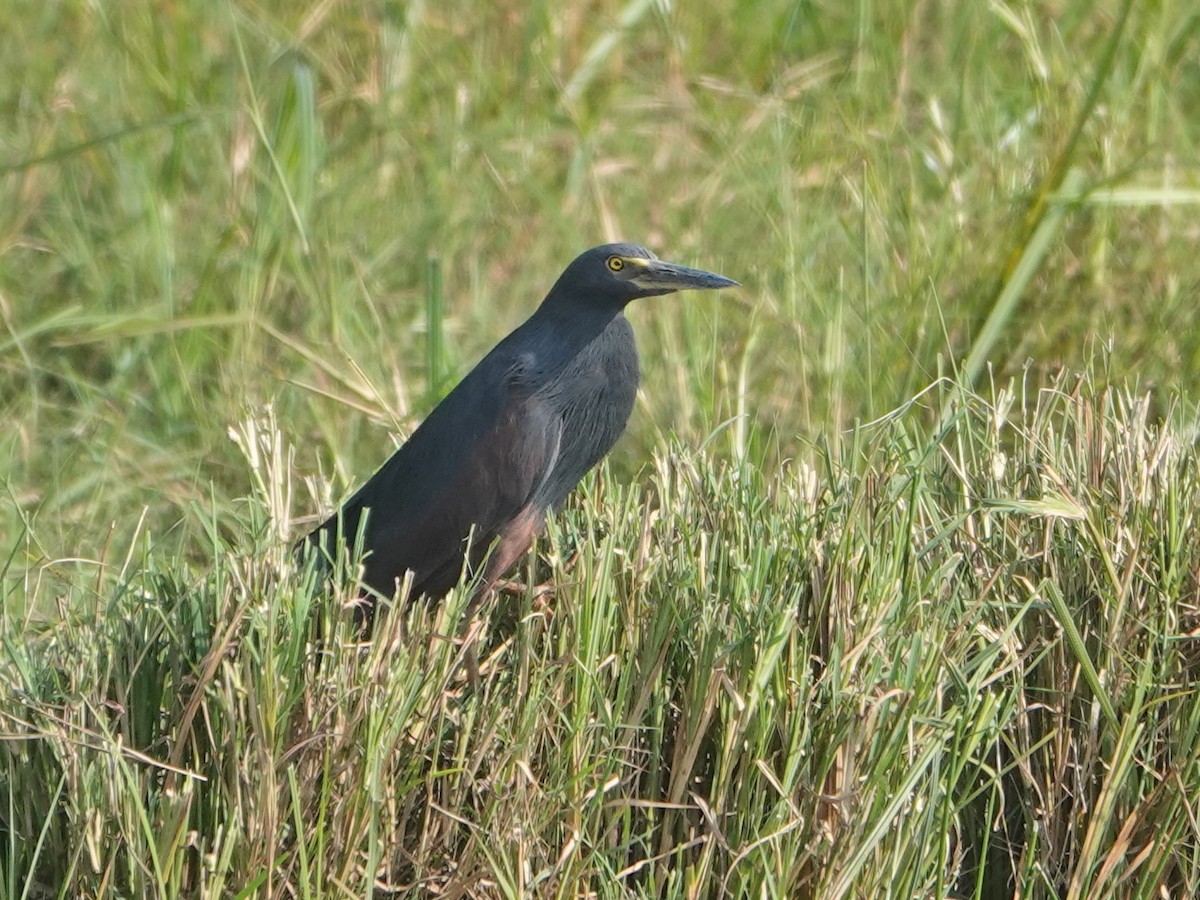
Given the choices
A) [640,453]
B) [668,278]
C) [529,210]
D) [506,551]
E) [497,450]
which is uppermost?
[668,278]

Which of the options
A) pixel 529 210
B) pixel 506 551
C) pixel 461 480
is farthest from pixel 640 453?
pixel 529 210

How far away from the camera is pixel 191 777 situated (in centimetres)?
214

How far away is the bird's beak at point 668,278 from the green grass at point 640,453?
295mm

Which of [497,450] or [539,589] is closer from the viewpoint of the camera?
[539,589]

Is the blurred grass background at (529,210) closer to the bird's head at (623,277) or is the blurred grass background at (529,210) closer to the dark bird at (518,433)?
the dark bird at (518,433)

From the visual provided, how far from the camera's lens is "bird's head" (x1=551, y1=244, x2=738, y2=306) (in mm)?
3055

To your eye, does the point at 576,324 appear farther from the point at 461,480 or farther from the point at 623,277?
the point at 461,480

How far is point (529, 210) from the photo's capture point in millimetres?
5188

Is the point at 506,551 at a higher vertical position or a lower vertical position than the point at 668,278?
lower

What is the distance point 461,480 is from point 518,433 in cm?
13

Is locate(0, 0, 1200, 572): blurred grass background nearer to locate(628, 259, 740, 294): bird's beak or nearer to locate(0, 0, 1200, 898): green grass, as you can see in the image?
locate(0, 0, 1200, 898): green grass

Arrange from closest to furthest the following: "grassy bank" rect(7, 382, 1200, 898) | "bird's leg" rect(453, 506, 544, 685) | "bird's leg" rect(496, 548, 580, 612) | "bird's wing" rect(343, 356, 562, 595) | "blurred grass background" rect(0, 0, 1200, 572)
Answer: "grassy bank" rect(7, 382, 1200, 898)
"bird's leg" rect(496, 548, 580, 612)
"bird's leg" rect(453, 506, 544, 685)
"bird's wing" rect(343, 356, 562, 595)
"blurred grass background" rect(0, 0, 1200, 572)

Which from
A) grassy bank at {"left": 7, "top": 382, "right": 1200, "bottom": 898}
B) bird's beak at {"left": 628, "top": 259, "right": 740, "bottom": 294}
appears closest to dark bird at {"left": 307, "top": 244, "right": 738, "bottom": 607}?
bird's beak at {"left": 628, "top": 259, "right": 740, "bottom": 294}

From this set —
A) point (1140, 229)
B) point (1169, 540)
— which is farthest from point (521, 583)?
point (1140, 229)
